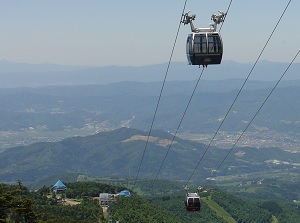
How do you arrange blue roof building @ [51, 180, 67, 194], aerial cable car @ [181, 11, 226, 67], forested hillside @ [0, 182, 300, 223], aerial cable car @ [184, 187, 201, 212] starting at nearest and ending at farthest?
aerial cable car @ [181, 11, 226, 67], forested hillside @ [0, 182, 300, 223], aerial cable car @ [184, 187, 201, 212], blue roof building @ [51, 180, 67, 194]

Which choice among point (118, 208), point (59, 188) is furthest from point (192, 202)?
point (59, 188)

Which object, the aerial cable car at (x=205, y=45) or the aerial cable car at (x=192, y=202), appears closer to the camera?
the aerial cable car at (x=205, y=45)

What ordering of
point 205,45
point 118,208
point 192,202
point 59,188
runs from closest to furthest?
point 205,45, point 192,202, point 118,208, point 59,188

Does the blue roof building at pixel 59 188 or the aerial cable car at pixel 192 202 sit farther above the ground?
the aerial cable car at pixel 192 202

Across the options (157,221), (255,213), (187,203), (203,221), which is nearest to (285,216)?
(255,213)

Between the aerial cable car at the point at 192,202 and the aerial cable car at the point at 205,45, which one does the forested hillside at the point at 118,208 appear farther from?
the aerial cable car at the point at 205,45

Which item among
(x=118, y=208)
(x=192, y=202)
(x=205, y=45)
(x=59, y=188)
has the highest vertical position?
(x=205, y=45)

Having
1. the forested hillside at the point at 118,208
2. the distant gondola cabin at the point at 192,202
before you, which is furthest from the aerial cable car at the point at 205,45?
the forested hillside at the point at 118,208

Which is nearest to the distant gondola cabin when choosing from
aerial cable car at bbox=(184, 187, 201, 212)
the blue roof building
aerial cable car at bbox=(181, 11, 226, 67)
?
aerial cable car at bbox=(184, 187, 201, 212)

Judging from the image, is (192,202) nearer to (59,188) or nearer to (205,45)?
(205,45)

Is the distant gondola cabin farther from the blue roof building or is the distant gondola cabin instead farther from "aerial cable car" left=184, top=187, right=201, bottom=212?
the blue roof building

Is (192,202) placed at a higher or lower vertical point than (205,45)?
lower
